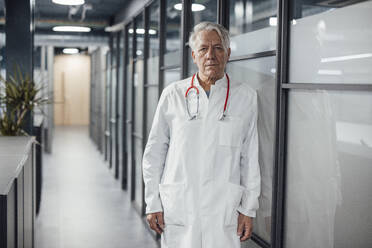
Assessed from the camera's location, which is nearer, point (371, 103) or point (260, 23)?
point (371, 103)

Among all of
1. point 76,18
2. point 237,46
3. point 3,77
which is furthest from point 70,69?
point 237,46

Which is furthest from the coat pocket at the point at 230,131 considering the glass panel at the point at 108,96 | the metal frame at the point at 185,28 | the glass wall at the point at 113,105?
the glass panel at the point at 108,96

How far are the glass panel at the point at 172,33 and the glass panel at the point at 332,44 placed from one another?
7.46 feet

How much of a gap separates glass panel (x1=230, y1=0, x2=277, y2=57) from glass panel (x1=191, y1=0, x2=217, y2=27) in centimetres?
28

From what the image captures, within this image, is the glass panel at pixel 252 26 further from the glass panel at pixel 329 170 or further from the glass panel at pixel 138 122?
the glass panel at pixel 138 122

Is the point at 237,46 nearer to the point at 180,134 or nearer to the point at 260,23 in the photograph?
the point at 260,23

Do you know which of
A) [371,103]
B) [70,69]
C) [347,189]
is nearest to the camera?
[371,103]

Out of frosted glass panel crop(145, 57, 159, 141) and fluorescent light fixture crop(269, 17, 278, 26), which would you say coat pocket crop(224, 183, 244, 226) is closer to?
fluorescent light fixture crop(269, 17, 278, 26)

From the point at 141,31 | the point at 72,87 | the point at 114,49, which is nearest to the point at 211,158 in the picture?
the point at 141,31

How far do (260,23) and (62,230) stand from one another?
370cm

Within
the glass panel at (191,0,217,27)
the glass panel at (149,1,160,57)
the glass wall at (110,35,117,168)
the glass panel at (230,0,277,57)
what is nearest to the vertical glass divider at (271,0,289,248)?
the glass panel at (230,0,277,57)

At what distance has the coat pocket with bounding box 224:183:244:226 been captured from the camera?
A: 7.56 feet

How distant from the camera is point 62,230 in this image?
5.34m

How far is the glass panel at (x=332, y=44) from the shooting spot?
70.7 inches
